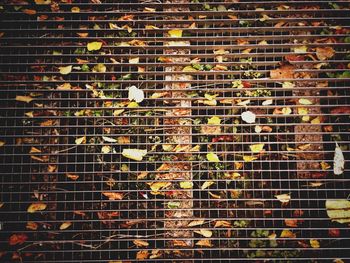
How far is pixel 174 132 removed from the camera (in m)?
2.66

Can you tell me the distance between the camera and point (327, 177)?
8.47 feet

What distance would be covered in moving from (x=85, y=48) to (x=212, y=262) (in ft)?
6.80

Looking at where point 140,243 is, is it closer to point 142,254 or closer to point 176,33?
point 142,254

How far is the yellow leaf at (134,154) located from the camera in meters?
2.55

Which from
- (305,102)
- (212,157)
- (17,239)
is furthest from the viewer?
(305,102)

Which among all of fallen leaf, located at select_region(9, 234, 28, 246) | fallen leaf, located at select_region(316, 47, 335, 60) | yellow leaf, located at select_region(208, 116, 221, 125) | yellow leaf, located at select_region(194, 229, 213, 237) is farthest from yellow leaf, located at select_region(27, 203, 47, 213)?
fallen leaf, located at select_region(316, 47, 335, 60)

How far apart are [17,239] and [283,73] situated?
99.7 inches

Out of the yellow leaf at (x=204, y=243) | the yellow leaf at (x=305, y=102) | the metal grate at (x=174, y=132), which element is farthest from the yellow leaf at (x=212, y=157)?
the yellow leaf at (x=305, y=102)

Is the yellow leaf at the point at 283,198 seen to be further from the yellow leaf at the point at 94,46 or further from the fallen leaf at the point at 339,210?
the yellow leaf at the point at 94,46

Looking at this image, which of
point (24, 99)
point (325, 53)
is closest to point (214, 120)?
point (325, 53)

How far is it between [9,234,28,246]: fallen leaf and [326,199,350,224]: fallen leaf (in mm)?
2401

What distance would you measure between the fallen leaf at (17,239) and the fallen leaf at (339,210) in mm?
2401

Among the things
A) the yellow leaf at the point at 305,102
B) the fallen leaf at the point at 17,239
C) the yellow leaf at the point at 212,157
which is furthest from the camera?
the yellow leaf at the point at 305,102

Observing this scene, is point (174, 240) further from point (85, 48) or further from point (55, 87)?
point (85, 48)
